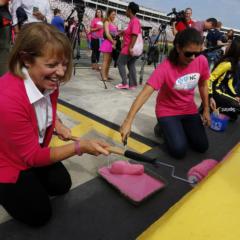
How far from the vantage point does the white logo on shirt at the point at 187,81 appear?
3.19 m

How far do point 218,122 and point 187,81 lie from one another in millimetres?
1216

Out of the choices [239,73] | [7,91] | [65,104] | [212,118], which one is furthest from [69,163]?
[239,73]

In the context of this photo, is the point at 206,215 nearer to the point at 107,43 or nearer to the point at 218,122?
the point at 218,122

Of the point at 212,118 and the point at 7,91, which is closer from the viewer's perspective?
the point at 7,91

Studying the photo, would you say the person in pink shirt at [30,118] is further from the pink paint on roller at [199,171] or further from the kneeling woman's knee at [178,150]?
the kneeling woman's knee at [178,150]

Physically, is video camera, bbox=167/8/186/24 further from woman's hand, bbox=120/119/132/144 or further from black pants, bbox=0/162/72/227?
black pants, bbox=0/162/72/227

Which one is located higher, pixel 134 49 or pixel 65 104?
pixel 134 49

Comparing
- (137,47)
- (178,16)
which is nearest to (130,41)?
(137,47)

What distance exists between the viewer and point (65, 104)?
460 cm

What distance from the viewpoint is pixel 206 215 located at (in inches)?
42.3

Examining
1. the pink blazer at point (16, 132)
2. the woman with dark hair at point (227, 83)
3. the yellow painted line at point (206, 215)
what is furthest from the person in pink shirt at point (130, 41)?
the yellow painted line at point (206, 215)

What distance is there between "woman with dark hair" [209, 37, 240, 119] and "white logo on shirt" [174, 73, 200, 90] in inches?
41.2

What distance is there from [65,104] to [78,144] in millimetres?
2909

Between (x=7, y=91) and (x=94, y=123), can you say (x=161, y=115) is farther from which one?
(x=7, y=91)
